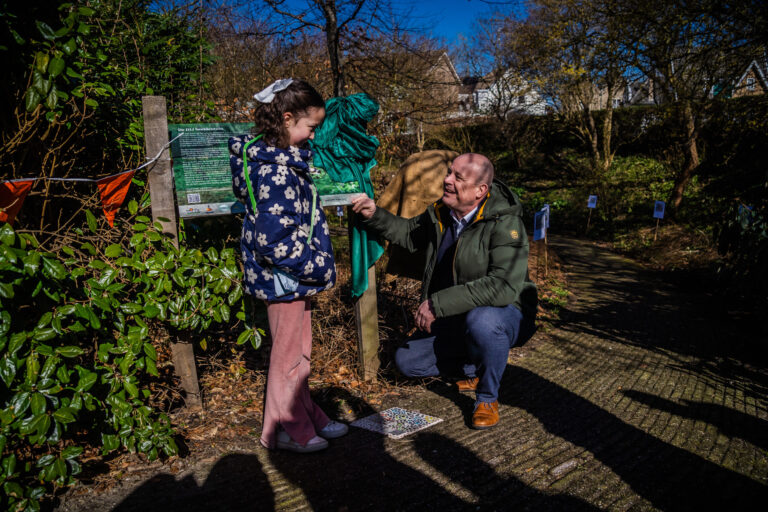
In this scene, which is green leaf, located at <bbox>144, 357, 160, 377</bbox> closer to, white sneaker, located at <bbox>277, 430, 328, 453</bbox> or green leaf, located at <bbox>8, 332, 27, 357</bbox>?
green leaf, located at <bbox>8, 332, 27, 357</bbox>

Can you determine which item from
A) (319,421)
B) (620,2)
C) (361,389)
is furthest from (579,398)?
(620,2)

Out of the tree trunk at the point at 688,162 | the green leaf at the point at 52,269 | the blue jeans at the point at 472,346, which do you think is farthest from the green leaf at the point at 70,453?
the tree trunk at the point at 688,162

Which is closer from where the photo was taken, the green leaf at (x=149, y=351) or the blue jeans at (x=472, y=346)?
the green leaf at (x=149, y=351)

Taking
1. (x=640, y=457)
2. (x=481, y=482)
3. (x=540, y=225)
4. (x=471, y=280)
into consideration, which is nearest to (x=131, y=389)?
(x=481, y=482)

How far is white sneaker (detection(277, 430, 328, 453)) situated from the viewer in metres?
2.83

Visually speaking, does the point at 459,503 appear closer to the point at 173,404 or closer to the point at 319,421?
the point at 319,421

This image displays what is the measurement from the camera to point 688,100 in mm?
10375

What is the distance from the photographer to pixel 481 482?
2.56 m

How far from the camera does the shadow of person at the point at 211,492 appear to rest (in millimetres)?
2359

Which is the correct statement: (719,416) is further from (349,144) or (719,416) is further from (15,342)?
(15,342)

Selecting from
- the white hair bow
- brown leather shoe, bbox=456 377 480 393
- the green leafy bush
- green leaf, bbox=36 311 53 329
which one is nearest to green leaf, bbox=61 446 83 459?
the green leafy bush

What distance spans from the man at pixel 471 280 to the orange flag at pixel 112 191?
1.44 m

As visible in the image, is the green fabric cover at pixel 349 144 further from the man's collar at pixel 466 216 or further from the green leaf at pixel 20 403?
the green leaf at pixel 20 403

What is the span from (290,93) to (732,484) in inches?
122
